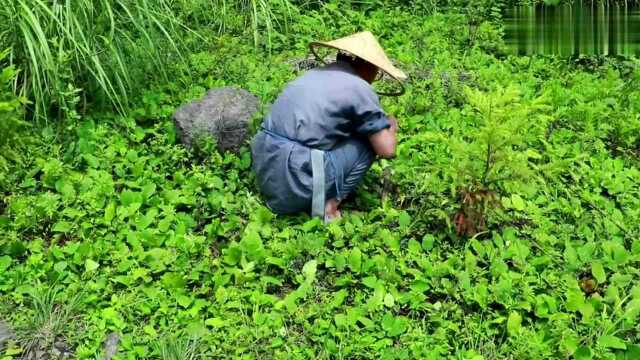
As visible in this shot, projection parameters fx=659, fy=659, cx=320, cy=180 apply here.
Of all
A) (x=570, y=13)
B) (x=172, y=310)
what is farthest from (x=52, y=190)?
(x=570, y=13)

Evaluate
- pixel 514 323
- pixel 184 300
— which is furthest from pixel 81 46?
pixel 514 323

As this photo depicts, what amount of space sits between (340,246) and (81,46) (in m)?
2.05

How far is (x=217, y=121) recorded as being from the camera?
400 centimetres

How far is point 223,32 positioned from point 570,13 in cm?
359

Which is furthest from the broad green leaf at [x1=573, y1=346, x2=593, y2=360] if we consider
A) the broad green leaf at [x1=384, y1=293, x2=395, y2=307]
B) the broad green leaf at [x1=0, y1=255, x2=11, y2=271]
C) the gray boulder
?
the broad green leaf at [x1=0, y1=255, x2=11, y2=271]

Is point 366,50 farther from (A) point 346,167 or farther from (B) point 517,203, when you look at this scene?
(B) point 517,203

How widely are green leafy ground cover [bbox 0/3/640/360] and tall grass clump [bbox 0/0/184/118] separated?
195mm

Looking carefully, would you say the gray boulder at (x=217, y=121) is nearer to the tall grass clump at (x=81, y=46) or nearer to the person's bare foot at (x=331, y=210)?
the tall grass clump at (x=81, y=46)

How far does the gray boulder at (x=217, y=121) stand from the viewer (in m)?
3.98

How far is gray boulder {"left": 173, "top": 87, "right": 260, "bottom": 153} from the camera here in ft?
13.1

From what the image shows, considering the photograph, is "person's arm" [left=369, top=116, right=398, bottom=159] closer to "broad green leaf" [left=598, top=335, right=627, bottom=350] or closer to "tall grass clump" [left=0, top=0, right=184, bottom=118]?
"broad green leaf" [left=598, top=335, right=627, bottom=350]

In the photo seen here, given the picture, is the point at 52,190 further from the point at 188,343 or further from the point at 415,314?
the point at 415,314

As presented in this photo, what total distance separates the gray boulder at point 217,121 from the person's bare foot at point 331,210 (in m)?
0.81

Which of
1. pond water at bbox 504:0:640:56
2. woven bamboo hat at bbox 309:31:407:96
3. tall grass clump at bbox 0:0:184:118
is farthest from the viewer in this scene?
pond water at bbox 504:0:640:56
